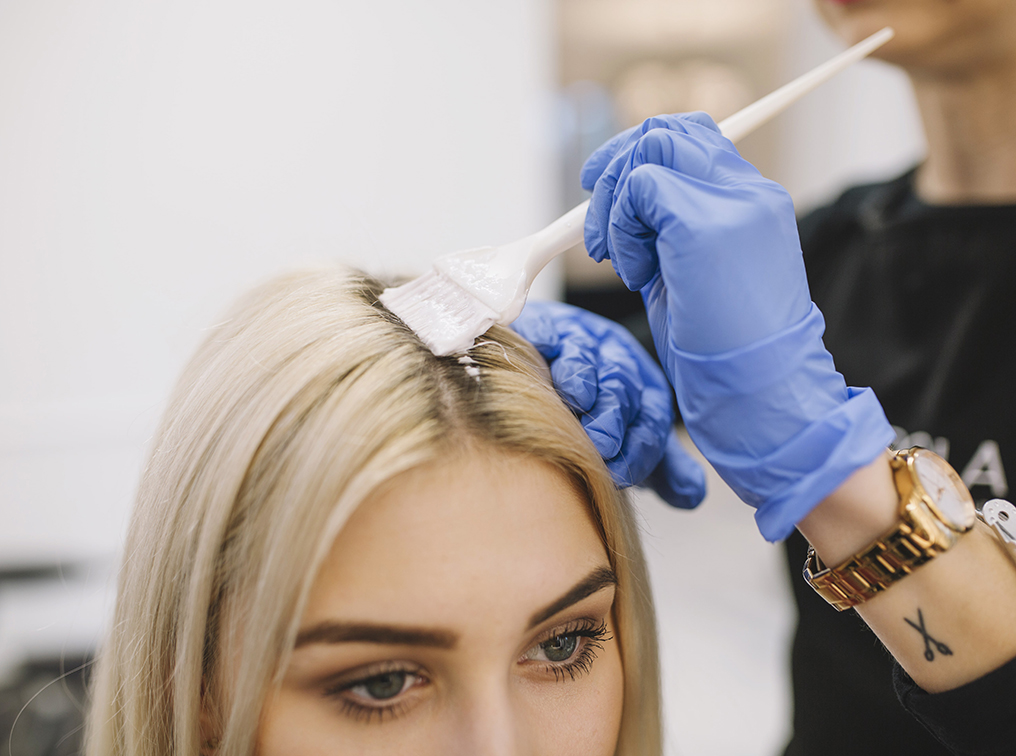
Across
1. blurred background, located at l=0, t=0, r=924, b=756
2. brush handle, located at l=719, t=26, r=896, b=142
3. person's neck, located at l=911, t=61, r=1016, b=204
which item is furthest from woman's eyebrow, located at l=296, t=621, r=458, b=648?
blurred background, located at l=0, t=0, r=924, b=756

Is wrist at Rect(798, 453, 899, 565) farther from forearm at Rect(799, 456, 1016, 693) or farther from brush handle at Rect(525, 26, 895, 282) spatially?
brush handle at Rect(525, 26, 895, 282)

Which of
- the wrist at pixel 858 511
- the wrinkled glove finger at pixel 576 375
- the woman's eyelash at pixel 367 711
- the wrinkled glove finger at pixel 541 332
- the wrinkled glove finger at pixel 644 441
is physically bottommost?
the woman's eyelash at pixel 367 711

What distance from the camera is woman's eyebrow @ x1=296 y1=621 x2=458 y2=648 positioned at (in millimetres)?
615

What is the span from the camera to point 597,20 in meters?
4.09

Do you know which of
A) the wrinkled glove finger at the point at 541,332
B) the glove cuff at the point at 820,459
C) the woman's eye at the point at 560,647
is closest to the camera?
the glove cuff at the point at 820,459

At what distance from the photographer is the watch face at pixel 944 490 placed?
0.56 metres

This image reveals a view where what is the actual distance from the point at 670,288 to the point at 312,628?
16.8 inches

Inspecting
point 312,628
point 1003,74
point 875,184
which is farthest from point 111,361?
point 1003,74

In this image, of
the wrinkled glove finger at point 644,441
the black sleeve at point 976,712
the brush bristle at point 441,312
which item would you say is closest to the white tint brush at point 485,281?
the brush bristle at point 441,312

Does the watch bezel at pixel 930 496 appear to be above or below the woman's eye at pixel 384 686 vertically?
above

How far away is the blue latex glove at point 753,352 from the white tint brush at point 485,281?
0.41 ft

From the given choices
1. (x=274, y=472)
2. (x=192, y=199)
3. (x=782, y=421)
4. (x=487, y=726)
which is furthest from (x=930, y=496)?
(x=192, y=199)

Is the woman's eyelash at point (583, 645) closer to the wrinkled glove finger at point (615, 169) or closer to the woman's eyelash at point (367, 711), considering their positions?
the woman's eyelash at point (367, 711)

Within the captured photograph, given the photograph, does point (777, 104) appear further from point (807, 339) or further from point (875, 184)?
point (875, 184)
